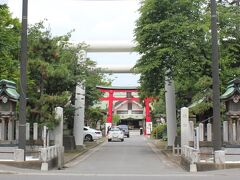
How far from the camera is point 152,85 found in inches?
1334

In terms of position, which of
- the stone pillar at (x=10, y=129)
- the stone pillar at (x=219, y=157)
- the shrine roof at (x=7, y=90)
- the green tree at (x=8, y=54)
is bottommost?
the stone pillar at (x=219, y=157)

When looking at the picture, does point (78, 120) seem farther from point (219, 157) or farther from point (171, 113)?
point (219, 157)

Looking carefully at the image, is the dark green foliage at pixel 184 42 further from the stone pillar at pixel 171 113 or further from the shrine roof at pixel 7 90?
the shrine roof at pixel 7 90

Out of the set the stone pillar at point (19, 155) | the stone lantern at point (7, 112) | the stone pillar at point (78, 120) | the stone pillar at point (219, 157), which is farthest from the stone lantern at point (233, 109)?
the stone pillar at point (78, 120)

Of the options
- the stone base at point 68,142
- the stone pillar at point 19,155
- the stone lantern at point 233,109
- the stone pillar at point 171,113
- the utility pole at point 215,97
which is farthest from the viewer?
the stone pillar at point 171,113

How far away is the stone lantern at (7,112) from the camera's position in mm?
22891

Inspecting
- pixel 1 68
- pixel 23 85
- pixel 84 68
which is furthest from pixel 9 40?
pixel 23 85

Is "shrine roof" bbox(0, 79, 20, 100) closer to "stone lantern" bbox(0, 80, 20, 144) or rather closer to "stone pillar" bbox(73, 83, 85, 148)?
"stone lantern" bbox(0, 80, 20, 144)

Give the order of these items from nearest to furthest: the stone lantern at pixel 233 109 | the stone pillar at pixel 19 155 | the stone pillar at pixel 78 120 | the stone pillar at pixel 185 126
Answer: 1. the stone pillar at pixel 19 155
2. the stone lantern at pixel 233 109
3. the stone pillar at pixel 185 126
4. the stone pillar at pixel 78 120

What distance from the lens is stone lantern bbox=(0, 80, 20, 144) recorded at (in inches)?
901

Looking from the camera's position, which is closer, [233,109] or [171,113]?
[233,109]

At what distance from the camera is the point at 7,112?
23.2m

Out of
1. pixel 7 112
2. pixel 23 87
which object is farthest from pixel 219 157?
pixel 7 112

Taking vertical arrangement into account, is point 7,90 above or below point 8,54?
below
